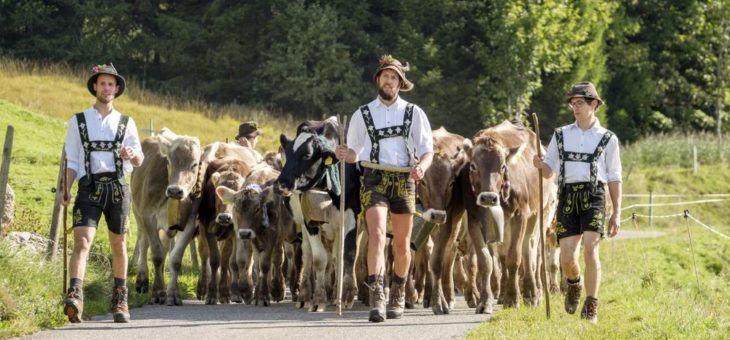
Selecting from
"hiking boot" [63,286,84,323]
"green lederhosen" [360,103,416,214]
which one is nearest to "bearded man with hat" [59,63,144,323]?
"hiking boot" [63,286,84,323]

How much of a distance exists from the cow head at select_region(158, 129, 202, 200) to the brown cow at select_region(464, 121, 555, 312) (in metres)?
3.28

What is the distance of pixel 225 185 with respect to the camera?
61.3 ft

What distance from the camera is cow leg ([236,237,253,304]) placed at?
18.0 m

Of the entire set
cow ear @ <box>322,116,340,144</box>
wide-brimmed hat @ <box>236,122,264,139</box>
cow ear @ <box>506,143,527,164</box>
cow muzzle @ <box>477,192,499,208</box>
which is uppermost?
wide-brimmed hat @ <box>236,122,264,139</box>

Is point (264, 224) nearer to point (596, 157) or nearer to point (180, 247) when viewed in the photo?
point (180, 247)

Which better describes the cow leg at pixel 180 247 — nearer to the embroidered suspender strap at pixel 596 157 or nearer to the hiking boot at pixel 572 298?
the hiking boot at pixel 572 298

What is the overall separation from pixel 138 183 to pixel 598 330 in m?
7.99

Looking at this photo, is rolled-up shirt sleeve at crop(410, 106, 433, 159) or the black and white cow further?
the black and white cow

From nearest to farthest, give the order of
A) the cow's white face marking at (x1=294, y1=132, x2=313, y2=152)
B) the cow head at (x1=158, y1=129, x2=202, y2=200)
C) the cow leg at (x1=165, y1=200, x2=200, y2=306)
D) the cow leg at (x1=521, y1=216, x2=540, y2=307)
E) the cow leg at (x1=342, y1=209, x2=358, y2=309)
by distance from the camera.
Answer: the cow leg at (x1=342, y1=209, x2=358, y2=309)
the cow's white face marking at (x1=294, y1=132, x2=313, y2=152)
the cow leg at (x1=521, y1=216, x2=540, y2=307)
the cow leg at (x1=165, y1=200, x2=200, y2=306)
the cow head at (x1=158, y1=129, x2=202, y2=200)

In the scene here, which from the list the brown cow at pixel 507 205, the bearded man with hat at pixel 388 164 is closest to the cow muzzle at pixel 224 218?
Answer: the brown cow at pixel 507 205

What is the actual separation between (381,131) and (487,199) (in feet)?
5.40

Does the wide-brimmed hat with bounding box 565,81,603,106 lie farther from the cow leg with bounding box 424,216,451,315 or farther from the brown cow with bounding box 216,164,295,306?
the brown cow with bounding box 216,164,295,306

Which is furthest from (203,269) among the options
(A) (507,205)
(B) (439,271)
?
(A) (507,205)

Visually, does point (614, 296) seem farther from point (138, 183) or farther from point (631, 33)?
point (631, 33)
